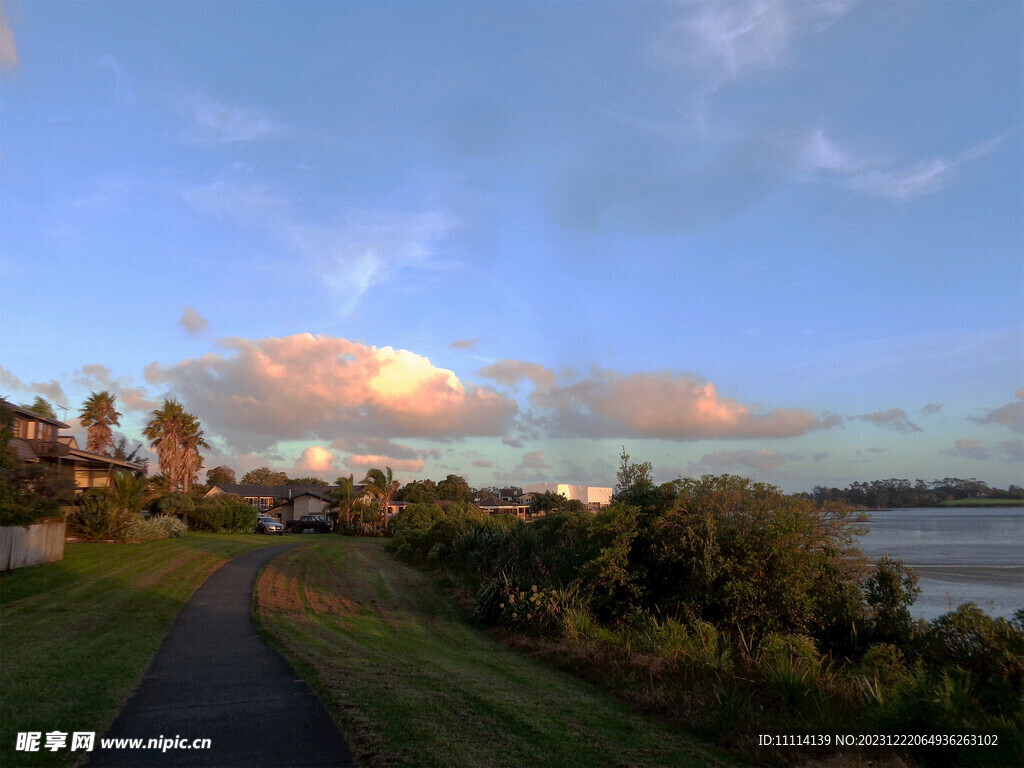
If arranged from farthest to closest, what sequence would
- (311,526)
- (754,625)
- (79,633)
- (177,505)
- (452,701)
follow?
(311,526)
(177,505)
(754,625)
(79,633)
(452,701)

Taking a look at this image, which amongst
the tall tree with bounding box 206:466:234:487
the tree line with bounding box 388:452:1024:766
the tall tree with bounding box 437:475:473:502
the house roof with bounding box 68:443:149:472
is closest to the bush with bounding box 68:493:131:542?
the house roof with bounding box 68:443:149:472

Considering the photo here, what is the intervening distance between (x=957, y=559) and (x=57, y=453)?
1692 inches

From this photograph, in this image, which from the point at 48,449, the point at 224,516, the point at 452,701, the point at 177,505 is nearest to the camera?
the point at 452,701

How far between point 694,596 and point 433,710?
27.3 ft

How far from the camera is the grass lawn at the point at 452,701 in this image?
6.29 meters

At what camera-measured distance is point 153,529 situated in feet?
111

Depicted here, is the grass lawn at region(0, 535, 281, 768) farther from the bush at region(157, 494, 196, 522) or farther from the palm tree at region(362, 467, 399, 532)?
the palm tree at region(362, 467, 399, 532)

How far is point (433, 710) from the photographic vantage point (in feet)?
24.1

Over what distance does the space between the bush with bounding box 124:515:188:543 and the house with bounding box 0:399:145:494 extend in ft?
8.45

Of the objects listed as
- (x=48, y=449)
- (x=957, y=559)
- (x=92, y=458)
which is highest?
(x=48, y=449)

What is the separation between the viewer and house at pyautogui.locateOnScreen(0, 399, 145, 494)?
→ 2931 cm

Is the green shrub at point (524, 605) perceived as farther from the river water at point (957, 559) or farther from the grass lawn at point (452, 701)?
the river water at point (957, 559)

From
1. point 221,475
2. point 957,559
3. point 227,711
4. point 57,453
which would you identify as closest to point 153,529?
point 57,453

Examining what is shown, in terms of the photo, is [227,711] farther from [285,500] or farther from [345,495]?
[285,500]
